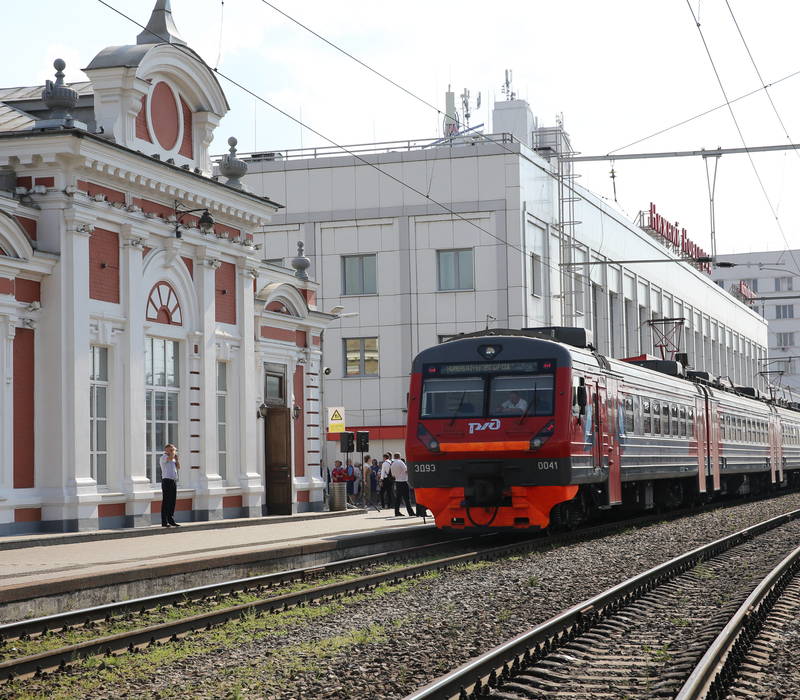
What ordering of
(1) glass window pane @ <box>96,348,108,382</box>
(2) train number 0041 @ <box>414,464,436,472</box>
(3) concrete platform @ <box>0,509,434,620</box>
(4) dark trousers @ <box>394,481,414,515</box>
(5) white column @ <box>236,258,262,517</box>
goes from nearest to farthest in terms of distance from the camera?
(3) concrete platform @ <box>0,509,434,620</box>
(2) train number 0041 @ <box>414,464,436,472</box>
(1) glass window pane @ <box>96,348,108,382</box>
(5) white column @ <box>236,258,262,517</box>
(4) dark trousers @ <box>394,481,414,515</box>

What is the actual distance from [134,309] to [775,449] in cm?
2797

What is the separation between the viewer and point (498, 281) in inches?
1980

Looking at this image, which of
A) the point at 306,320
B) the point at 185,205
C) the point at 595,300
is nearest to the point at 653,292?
the point at 595,300

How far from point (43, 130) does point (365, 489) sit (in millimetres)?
19754

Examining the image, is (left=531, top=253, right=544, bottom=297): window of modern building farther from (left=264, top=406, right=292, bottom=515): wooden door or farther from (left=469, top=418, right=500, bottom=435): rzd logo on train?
(left=469, top=418, right=500, bottom=435): rzd logo on train

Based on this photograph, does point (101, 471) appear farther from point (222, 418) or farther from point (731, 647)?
point (731, 647)

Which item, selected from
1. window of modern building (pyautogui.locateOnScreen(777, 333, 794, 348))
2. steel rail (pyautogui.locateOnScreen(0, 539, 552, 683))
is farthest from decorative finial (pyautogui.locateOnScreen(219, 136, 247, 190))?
window of modern building (pyautogui.locateOnScreen(777, 333, 794, 348))

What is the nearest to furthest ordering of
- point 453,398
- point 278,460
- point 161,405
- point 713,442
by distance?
point 453,398, point 161,405, point 278,460, point 713,442

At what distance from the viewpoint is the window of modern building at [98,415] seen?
78.2 ft

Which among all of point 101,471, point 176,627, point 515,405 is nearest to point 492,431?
point 515,405

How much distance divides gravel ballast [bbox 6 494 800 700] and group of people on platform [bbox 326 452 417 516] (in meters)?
14.2

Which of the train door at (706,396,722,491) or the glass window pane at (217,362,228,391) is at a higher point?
the glass window pane at (217,362,228,391)

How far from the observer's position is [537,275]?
170ft

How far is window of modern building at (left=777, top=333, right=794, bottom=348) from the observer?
13412 cm
